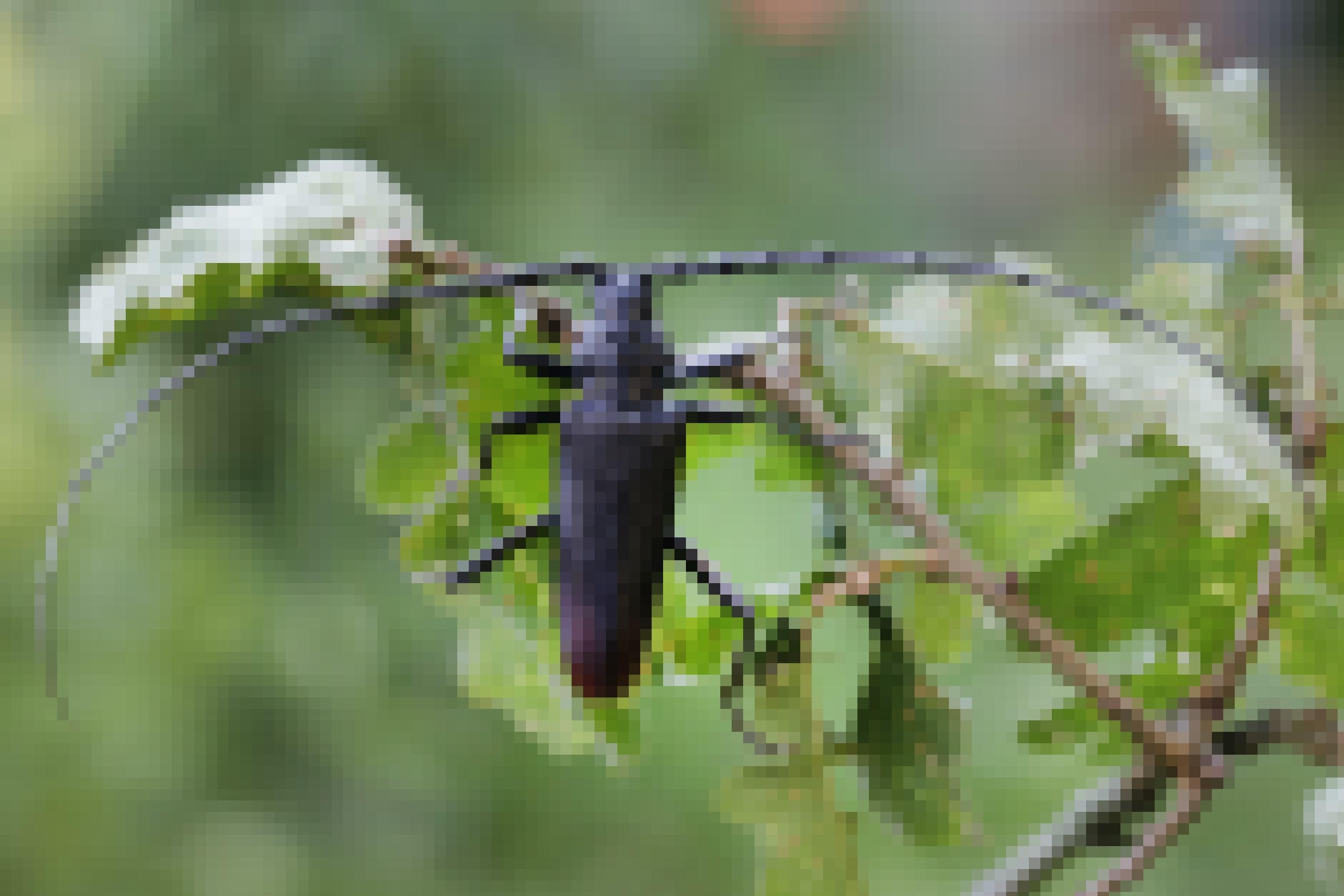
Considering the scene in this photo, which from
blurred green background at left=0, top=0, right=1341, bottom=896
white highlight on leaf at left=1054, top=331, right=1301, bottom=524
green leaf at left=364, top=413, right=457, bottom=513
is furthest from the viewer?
blurred green background at left=0, top=0, right=1341, bottom=896

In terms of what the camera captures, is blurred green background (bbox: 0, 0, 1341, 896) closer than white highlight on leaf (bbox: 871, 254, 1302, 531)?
No

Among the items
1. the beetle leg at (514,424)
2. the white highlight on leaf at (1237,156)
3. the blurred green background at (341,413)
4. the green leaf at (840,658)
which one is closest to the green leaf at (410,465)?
the beetle leg at (514,424)

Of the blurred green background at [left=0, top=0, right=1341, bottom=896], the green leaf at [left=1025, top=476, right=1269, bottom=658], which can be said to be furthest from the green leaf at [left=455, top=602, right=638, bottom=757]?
the blurred green background at [left=0, top=0, right=1341, bottom=896]

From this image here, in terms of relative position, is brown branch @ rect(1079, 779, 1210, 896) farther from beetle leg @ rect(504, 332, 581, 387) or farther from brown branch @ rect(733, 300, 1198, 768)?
beetle leg @ rect(504, 332, 581, 387)

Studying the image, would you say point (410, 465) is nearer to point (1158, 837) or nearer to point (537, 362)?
point (537, 362)

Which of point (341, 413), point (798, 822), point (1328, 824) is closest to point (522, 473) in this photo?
point (798, 822)

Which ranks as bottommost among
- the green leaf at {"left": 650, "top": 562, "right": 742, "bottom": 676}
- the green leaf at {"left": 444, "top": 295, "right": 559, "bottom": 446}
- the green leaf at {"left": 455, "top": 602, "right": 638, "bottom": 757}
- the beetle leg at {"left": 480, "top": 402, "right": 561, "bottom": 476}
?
the green leaf at {"left": 455, "top": 602, "right": 638, "bottom": 757}

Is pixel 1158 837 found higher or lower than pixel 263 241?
lower

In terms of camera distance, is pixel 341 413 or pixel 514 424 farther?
pixel 341 413
